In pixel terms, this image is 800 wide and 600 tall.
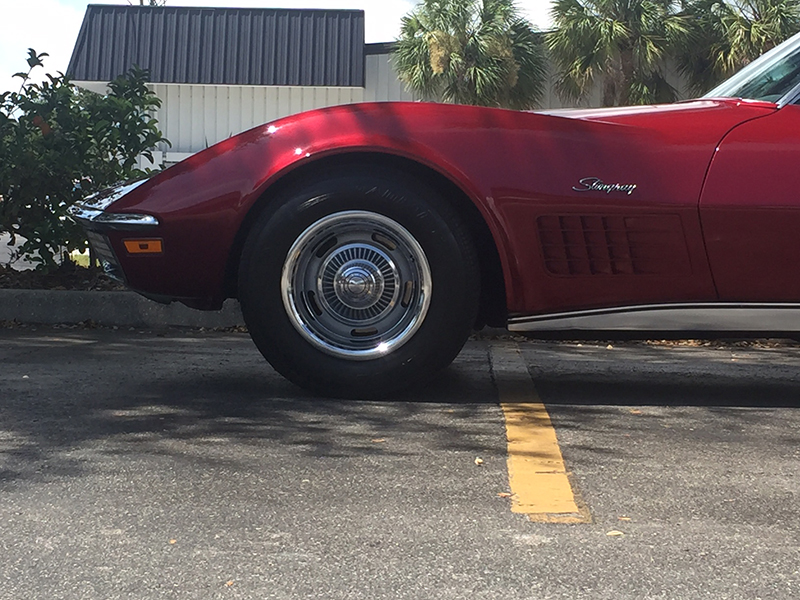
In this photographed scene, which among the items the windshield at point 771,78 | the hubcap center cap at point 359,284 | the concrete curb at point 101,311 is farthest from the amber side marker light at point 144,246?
the concrete curb at point 101,311

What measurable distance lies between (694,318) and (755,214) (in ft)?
1.27

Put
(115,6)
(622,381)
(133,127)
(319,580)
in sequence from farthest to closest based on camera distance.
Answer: (115,6), (133,127), (622,381), (319,580)

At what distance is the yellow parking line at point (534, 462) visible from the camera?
2559 mm

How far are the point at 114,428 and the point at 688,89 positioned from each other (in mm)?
20801

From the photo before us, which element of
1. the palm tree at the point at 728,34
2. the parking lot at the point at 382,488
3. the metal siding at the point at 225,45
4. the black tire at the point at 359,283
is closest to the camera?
the parking lot at the point at 382,488

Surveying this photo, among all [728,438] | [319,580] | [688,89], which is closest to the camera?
[319,580]

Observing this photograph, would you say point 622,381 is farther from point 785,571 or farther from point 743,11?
point 743,11

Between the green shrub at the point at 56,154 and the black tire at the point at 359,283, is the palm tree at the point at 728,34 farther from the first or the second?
the black tire at the point at 359,283

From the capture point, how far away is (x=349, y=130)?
12.4 feet

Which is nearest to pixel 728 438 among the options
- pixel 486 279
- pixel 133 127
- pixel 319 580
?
pixel 486 279

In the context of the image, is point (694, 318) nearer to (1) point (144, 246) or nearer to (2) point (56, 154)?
(1) point (144, 246)

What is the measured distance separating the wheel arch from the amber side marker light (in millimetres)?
238

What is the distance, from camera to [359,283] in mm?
3854

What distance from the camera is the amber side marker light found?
3.85 meters
